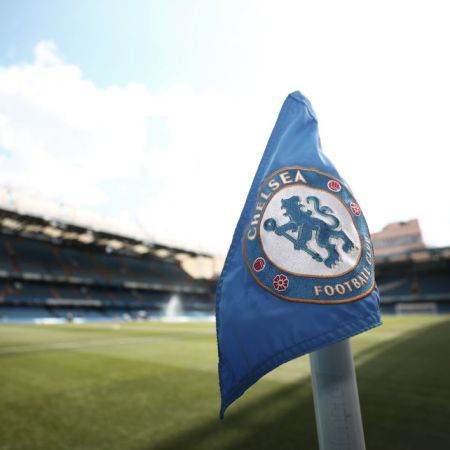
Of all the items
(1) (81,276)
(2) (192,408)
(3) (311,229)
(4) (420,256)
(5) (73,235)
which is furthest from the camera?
(4) (420,256)

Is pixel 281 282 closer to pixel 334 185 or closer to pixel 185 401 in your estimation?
pixel 334 185

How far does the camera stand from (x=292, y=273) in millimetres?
920

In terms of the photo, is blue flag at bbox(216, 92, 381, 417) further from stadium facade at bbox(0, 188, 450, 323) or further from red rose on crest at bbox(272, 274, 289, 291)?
stadium facade at bbox(0, 188, 450, 323)

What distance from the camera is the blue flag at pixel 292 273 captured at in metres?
0.89

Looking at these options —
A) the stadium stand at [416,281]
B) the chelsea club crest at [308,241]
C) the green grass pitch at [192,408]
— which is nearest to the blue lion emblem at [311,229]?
the chelsea club crest at [308,241]

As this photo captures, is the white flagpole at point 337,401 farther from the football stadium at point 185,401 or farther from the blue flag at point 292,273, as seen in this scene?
the football stadium at point 185,401

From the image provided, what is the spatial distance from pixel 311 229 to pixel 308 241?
4cm

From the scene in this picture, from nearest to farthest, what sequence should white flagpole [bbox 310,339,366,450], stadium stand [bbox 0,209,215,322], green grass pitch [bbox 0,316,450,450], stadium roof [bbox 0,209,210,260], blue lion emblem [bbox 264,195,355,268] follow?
white flagpole [bbox 310,339,366,450] < blue lion emblem [bbox 264,195,355,268] < green grass pitch [bbox 0,316,450,450] < stadium roof [bbox 0,209,210,260] < stadium stand [bbox 0,209,215,322]

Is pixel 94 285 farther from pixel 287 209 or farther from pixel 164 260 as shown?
pixel 287 209

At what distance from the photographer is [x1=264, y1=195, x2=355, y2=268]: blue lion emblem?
936mm

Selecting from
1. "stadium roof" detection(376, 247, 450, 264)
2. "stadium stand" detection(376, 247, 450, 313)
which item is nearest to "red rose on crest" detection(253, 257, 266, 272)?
"stadium stand" detection(376, 247, 450, 313)

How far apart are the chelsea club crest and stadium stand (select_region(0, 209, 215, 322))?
3021 centimetres

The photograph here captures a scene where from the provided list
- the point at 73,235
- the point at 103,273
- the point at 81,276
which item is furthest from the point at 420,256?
the point at 73,235

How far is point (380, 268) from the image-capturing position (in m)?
41.0
